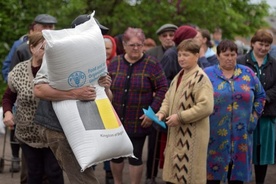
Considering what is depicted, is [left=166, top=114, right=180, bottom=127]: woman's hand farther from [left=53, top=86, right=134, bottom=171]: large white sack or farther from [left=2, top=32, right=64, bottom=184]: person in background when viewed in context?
[left=53, top=86, right=134, bottom=171]: large white sack

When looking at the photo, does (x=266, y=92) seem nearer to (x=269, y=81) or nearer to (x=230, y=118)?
(x=269, y=81)

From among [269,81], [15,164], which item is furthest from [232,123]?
[15,164]

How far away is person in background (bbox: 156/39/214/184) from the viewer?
276 inches

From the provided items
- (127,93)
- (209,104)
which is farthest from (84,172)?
(127,93)

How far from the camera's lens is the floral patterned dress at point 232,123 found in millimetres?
7500

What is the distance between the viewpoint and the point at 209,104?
6973 millimetres

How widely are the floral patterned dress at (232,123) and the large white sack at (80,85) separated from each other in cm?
214

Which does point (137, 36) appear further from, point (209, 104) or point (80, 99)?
point (80, 99)

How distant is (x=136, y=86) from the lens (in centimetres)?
795

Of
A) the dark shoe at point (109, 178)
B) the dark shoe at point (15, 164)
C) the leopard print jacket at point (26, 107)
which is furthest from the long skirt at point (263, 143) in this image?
the dark shoe at point (15, 164)

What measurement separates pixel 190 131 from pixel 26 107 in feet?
5.38

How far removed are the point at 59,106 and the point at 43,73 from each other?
327 millimetres

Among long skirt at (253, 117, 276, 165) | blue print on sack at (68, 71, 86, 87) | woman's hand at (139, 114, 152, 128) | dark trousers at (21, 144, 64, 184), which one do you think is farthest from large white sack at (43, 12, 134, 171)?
long skirt at (253, 117, 276, 165)

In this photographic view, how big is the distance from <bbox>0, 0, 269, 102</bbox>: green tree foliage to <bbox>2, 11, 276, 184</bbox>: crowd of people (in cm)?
440
